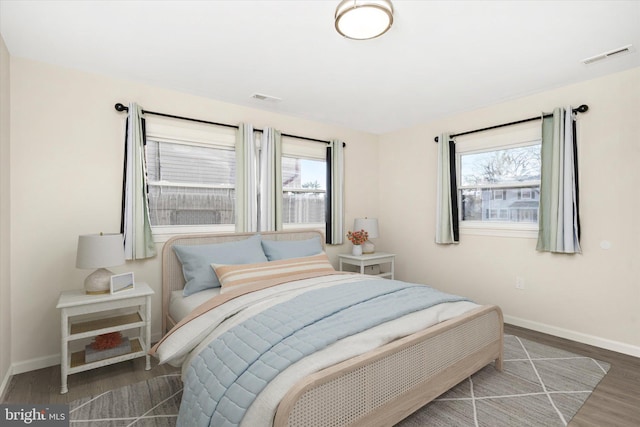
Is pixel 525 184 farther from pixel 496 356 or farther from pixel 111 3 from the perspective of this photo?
pixel 111 3

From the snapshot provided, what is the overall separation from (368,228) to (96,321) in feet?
10.3

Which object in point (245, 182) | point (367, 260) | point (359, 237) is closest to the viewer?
point (245, 182)

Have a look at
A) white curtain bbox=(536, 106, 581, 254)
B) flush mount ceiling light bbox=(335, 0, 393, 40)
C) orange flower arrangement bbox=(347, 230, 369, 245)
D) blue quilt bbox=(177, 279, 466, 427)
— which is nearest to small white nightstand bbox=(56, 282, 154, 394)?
blue quilt bbox=(177, 279, 466, 427)

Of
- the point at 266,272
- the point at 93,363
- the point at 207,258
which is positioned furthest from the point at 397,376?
the point at 93,363

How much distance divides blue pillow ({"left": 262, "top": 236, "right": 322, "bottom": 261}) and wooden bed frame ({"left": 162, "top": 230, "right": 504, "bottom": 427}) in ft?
5.63

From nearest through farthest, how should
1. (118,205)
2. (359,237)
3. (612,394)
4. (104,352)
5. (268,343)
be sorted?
1. (268,343)
2. (612,394)
3. (104,352)
4. (118,205)
5. (359,237)

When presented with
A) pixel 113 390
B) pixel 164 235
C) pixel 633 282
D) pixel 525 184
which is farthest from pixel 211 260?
pixel 633 282

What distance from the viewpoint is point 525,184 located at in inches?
139

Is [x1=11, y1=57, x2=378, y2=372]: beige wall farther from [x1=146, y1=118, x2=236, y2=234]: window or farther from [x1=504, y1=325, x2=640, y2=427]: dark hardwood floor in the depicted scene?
[x1=504, y1=325, x2=640, y2=427]: dark hardwood floor

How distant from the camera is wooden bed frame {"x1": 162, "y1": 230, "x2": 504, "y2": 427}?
1394 mm

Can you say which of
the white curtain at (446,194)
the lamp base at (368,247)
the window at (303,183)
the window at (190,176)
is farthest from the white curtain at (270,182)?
the white curtain at (446,194)

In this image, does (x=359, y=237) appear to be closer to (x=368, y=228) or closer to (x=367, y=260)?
(x=368, y=228)

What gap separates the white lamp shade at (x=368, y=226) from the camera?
4.49 meters

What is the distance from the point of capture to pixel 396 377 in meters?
1.76
